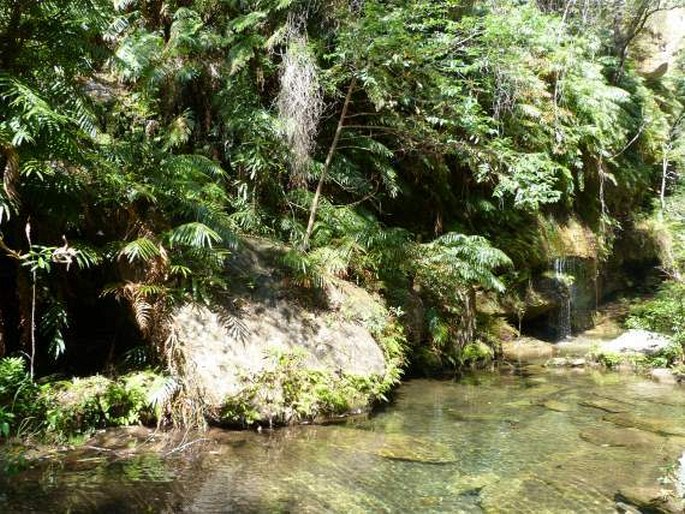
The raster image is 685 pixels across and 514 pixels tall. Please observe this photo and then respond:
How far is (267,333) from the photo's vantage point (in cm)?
598

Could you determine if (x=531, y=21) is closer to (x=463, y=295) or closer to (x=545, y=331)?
(x=463, y=295)

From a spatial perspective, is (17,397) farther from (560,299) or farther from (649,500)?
(560,299)

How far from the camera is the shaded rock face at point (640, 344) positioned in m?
9.84

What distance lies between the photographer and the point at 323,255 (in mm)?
7414

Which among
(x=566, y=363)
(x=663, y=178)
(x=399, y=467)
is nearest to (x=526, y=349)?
(x=566, y=363)

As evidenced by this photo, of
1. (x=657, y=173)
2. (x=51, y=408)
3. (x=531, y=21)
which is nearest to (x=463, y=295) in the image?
(x=531, y=21)

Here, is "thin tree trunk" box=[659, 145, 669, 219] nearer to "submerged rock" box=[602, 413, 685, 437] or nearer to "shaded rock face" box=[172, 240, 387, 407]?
"submerged rock" box=[602, 413, 685, 437]

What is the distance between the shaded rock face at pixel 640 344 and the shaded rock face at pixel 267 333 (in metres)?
5.39

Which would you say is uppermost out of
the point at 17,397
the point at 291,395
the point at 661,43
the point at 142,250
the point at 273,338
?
the point at 661,43

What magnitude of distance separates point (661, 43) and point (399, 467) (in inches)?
830

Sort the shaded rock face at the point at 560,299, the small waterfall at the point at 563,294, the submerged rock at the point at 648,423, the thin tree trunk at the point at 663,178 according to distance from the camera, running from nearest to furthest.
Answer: the submerged rock at the point at 648,423 < the shaded rock face at the point at 560,299 < the small waterfall at the point at 563,294 < the thin tree trunk at the point at 663,178

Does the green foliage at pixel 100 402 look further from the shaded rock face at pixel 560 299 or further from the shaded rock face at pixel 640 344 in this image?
the shaded rock face at pixel 560 299

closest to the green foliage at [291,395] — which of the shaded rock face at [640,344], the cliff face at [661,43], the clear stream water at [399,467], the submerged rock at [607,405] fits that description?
the clear stream water at [399,467]

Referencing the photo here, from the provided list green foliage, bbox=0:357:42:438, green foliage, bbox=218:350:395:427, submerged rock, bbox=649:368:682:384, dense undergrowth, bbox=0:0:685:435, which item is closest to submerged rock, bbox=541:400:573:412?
dense undergrowth, bbox=0:0:685:435
